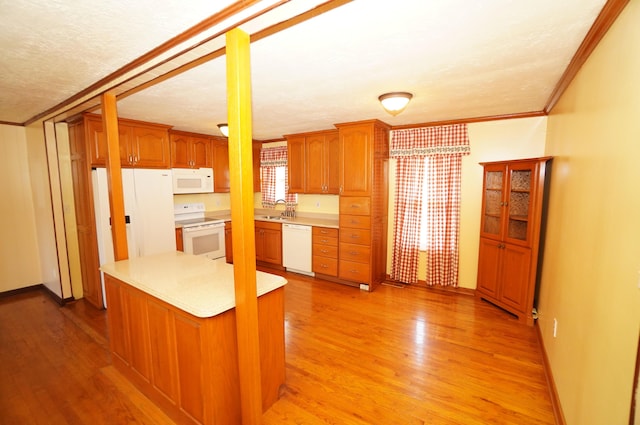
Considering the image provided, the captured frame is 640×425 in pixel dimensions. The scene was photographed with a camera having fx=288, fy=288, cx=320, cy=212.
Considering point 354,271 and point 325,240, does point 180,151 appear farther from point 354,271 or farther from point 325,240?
A: point 354,271

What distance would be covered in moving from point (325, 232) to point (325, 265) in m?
0.51

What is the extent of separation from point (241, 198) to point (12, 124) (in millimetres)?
4318

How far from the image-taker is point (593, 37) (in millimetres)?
1578

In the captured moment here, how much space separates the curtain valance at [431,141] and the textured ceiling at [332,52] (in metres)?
0.68

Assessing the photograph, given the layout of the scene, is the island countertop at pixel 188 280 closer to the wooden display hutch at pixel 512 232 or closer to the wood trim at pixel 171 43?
the wood trim at pixel 171 43

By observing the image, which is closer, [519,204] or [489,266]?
[519,204]

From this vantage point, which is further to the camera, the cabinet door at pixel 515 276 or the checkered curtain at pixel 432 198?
the checkered curtain at pixel 432 198

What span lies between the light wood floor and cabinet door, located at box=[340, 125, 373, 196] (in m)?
1.54

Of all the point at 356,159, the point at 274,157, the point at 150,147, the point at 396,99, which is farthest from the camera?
the point at 274,157

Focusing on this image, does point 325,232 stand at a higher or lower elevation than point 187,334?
higher

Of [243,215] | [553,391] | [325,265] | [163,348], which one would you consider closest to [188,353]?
[163,348]

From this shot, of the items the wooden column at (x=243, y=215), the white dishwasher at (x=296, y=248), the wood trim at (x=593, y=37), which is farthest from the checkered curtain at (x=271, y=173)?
the wood trim at (x=593, y=37)

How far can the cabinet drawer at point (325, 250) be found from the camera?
170 inches

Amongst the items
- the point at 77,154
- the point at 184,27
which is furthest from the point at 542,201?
the point at 77,154
